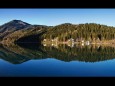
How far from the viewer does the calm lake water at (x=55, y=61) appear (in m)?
3.74

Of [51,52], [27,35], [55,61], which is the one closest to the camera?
[55,61]

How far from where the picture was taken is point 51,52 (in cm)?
523

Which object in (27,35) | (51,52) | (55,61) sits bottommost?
(55,61)

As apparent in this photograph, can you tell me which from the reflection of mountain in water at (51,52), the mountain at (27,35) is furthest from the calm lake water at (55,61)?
the mountain at (27,35)

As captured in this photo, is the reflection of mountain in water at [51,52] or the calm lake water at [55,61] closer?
the calm lake water at [55,61]

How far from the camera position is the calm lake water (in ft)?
12.3

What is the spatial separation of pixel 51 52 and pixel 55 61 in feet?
1.89

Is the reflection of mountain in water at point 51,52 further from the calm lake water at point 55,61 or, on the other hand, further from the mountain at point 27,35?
the mountain at point 27,35

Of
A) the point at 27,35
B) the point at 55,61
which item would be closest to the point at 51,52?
the point at 55,61

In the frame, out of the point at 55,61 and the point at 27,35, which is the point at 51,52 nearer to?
Result: the point at 55,61
